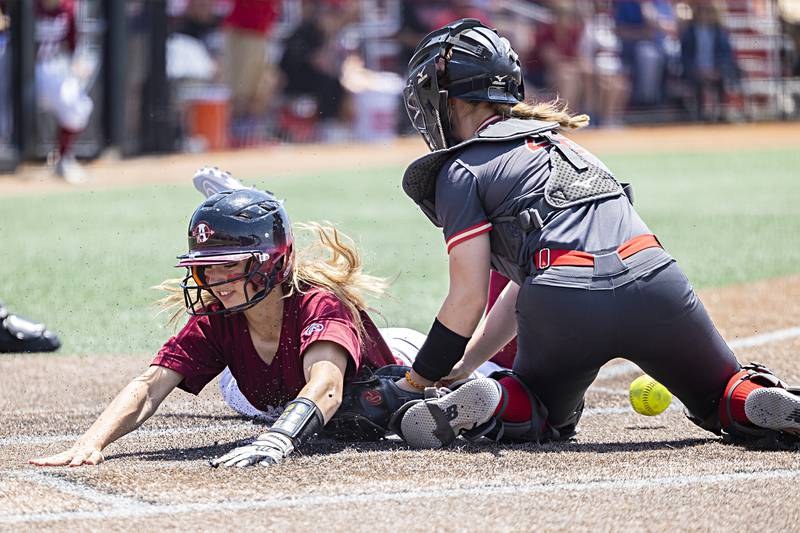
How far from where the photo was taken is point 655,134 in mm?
24109

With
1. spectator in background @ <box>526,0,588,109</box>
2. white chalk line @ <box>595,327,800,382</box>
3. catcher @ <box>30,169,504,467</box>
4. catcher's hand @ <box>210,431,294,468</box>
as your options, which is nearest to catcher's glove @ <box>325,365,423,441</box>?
catcher @ <box>30,169,504,467</box>

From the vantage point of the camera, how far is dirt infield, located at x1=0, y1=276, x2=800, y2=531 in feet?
11.7

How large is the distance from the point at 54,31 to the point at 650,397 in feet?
42.8

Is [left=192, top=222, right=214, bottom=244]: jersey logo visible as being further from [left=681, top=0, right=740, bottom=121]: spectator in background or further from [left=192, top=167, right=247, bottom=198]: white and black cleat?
[left=681, top=0, right=740, bottom=121]: spectator in background

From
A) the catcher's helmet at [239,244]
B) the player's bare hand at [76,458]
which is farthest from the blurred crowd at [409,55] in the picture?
the player's bare hand at [76,458]

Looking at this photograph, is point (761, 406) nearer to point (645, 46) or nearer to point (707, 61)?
point (645, 46)

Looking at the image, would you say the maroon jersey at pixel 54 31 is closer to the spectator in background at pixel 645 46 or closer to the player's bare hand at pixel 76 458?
the spectator in background at pixel 645 46

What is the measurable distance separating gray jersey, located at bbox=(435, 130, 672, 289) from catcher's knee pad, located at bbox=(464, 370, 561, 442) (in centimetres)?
41

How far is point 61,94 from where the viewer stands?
15.9m

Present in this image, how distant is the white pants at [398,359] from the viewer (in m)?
5.39

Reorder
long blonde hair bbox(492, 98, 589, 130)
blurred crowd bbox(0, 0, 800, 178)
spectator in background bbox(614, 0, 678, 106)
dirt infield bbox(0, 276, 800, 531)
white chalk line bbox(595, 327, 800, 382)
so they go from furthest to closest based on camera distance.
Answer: spectator in background bbox(614, 0, 678, 106) → blurred crowd bbox(0, 0, 800, 178) → white chalk line bbox(595, 327, 800, 382) → long blonde hair bbox(492, 98, 589, 130) → dirt infield bbox(0, 276, 800, 531)

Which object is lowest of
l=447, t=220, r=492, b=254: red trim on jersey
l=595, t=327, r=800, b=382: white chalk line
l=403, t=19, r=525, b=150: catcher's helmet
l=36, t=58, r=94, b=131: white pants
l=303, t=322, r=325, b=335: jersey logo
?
l=36, t=58, r=94, b=131: white pants

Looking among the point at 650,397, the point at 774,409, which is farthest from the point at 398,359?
the point at 774,409

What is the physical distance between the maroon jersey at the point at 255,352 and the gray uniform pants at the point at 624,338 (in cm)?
65
